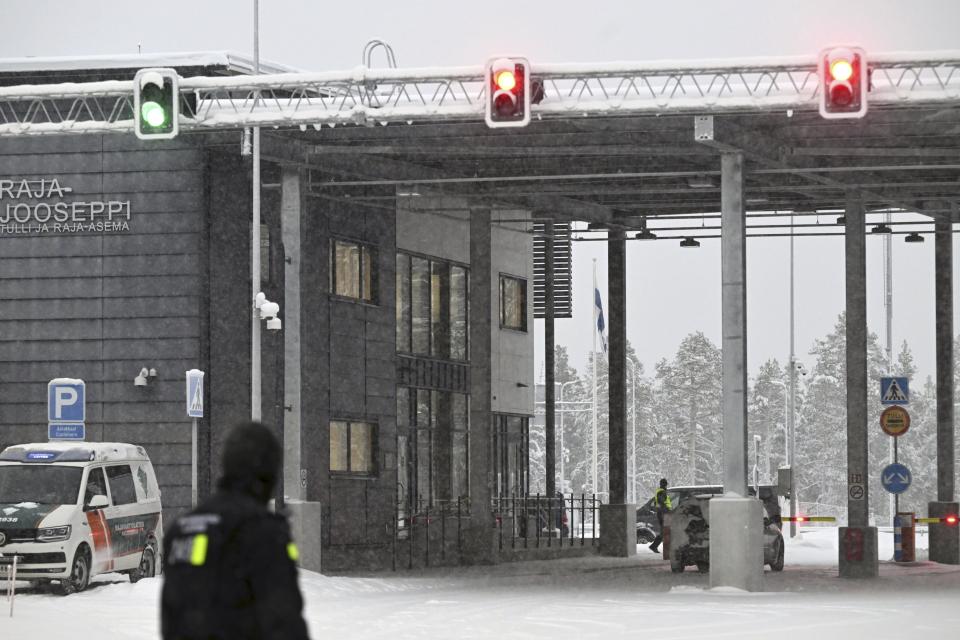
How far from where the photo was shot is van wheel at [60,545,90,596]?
22.9 metres

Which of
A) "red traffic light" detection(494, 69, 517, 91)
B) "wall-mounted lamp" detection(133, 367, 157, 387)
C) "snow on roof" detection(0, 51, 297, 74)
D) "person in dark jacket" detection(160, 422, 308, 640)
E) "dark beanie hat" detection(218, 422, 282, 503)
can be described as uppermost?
"snow on roof" detection(0, 51, 297, 74)

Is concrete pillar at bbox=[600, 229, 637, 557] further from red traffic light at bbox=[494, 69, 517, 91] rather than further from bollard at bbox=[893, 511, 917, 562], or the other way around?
red traffic light at bbox=[494, 69, 517, 91]

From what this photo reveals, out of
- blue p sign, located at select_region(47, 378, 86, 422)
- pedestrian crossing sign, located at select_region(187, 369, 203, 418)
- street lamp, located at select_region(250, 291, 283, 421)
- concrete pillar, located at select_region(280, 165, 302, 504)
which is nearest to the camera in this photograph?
blue p sign, located at select_region(47, 378, 86, 422)

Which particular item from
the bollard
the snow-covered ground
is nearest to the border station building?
the snow-covered ground

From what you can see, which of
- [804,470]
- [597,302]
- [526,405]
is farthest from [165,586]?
[804,470]

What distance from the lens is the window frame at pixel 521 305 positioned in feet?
148

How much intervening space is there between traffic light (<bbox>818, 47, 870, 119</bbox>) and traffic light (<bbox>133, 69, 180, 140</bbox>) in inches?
287

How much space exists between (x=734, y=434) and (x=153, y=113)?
1072cm

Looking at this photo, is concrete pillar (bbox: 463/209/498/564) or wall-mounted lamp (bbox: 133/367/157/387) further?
concrete pillar (bbox: 463/209/498/564)

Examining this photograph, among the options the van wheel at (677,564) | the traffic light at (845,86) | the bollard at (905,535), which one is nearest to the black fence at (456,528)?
the van wheel at (677,564)

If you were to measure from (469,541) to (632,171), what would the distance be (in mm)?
9097

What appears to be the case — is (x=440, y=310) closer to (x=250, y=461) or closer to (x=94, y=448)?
(x=94, y=448)

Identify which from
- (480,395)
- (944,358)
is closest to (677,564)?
(480,395)

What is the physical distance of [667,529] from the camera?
34.1 m
